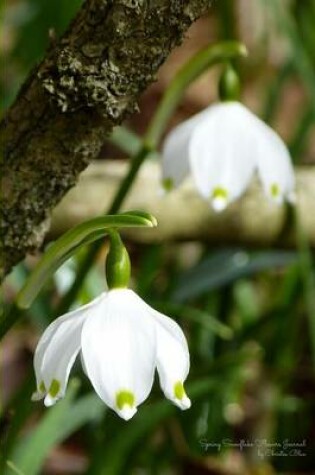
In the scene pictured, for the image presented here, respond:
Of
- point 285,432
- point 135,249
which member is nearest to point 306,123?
point 285,432

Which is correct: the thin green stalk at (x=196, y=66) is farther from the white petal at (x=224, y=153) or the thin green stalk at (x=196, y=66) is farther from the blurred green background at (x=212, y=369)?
the blurred green background at (x=212, y=369)

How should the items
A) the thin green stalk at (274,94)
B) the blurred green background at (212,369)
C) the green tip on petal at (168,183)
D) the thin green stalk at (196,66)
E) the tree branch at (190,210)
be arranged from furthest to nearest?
the thin green stalk at (274,94)
the tree branch at (190,210)
the blurred green background at (212,369)
the green tip on petal at (168,183)
the thin green stalk at (196,66)

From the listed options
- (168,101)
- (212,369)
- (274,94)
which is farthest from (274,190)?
(274,94)

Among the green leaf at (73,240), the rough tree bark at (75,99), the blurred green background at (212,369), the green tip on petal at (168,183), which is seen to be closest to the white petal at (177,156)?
the green tip on petal at (168,183)

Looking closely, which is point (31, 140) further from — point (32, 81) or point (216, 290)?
point (216, 290)

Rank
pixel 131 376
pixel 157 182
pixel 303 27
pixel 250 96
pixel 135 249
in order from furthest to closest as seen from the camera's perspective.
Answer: pixel 250 96, pixel 135 249, pixel 303 27, pixel 157 182, pixel 131 376

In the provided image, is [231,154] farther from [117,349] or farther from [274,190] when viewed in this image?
[117,349]
